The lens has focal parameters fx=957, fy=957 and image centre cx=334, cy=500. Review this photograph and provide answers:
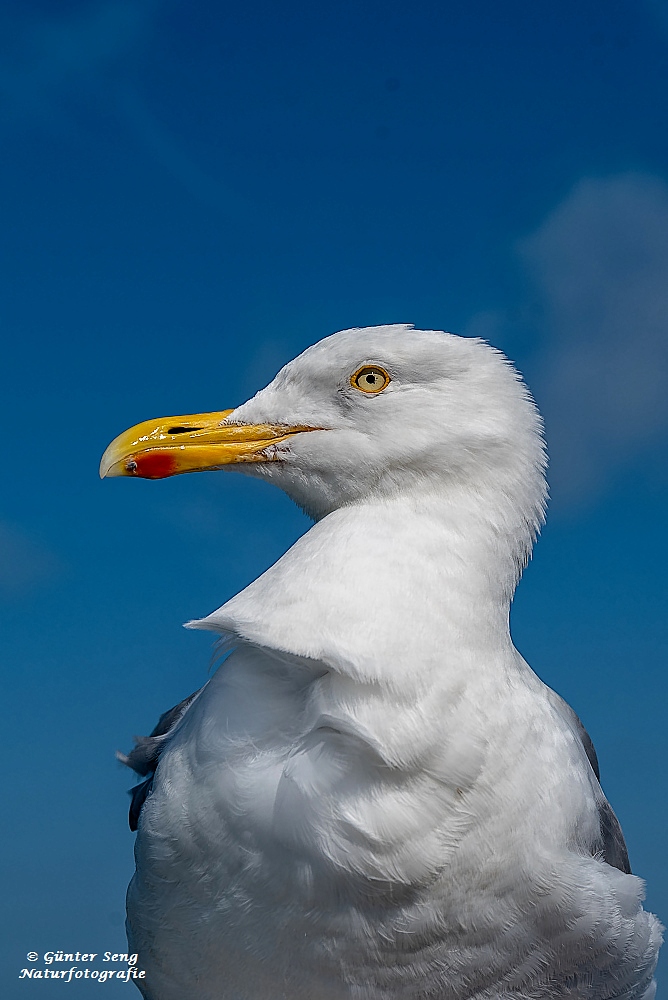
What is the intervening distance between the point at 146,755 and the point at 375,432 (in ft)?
6.23

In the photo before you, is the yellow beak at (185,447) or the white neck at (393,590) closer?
the white neck at (393,590)

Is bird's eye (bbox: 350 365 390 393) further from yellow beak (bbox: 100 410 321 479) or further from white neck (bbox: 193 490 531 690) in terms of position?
white neck (bbox: 193 490 531 690)

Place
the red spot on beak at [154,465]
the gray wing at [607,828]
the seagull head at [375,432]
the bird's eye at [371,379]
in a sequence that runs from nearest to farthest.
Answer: the seagull head at [375,432] < the bird's eye at [371,379] < the red spot on beak at [154,465] < the gray wing at [607,828]

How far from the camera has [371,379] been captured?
373 cm

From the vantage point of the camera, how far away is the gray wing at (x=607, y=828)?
402 centimetres

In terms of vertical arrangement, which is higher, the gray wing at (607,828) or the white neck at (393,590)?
the white neck at (393,590)

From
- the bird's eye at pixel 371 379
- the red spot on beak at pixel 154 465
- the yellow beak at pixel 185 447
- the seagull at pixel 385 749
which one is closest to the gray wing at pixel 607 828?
the seagull at pixel 385 749

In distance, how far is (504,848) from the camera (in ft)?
10.5

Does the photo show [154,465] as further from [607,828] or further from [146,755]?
[607,828]

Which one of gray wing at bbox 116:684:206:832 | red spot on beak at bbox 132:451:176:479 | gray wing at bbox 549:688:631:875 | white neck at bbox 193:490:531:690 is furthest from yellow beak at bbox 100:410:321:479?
gray wing at bbox 549:688:631:875

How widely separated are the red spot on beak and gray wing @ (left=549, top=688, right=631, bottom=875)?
1842 millimetres

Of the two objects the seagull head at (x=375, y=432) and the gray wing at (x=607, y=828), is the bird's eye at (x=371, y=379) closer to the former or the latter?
the seagull head at (x=375, y=432)

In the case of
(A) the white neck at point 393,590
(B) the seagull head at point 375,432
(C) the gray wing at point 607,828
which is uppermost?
(B) the seagull head at point 375,432

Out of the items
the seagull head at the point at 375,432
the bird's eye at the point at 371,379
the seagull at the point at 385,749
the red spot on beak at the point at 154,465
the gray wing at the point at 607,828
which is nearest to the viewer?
the seagull at the point at 385,749
